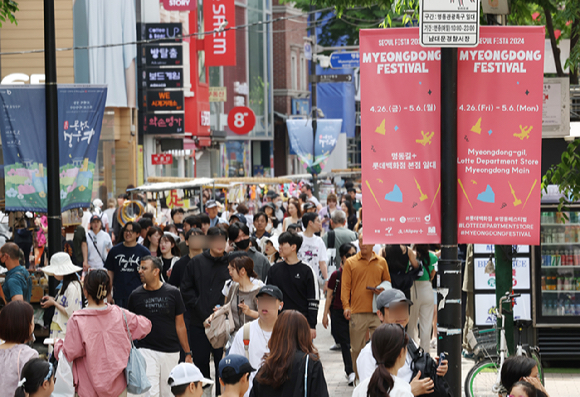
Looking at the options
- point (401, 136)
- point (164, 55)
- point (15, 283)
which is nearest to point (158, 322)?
point (15, 283)

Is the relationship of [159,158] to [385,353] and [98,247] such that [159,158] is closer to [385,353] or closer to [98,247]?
[98,247]

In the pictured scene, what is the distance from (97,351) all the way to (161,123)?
25753 mm

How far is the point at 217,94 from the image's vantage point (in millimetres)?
43344

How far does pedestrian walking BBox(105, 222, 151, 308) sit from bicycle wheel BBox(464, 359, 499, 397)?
4618mm

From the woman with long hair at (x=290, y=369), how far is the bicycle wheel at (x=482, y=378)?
4.21 metres

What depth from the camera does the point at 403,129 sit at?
581 centimetres

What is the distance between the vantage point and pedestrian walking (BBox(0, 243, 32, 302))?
9.51 meters

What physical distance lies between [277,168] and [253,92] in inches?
331

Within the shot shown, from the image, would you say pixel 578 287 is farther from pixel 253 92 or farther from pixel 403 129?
pixel 253 92

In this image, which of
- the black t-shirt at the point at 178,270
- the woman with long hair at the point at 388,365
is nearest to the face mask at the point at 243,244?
the black t-shirt at the point at 178,270

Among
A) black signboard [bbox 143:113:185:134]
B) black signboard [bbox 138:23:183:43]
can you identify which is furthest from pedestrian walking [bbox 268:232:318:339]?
black signboard [bbox 143:113:185:134]

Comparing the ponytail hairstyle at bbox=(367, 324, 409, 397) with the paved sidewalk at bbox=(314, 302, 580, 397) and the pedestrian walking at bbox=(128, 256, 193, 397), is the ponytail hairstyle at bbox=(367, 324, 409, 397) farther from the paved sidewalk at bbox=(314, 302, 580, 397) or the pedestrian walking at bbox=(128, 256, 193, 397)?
the paved sidewalk at bbox=(314, 302, 580, 397)

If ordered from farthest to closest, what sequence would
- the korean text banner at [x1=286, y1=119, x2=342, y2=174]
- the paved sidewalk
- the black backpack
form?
the korean text banner at [x1=286, y1=119, x2=342, y2=174] < the paved sidewalk < the black backpack

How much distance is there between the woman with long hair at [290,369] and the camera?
16.7 feet
